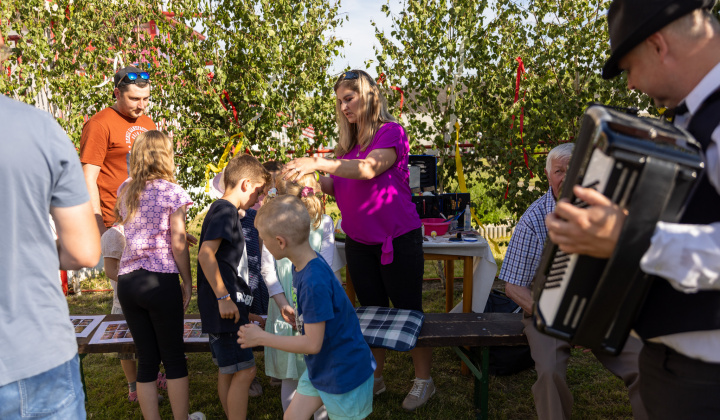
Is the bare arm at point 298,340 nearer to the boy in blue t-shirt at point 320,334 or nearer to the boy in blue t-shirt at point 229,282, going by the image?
the boy in blue t-shirt at point 320,334

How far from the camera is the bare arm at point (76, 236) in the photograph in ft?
5.28

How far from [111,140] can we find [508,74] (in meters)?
3.89

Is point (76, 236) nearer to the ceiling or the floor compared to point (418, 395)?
nearer to the ceiling

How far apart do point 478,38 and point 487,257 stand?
258cm

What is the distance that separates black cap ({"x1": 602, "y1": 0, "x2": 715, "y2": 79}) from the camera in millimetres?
1410

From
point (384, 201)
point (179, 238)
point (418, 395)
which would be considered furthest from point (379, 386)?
point (179, 238)

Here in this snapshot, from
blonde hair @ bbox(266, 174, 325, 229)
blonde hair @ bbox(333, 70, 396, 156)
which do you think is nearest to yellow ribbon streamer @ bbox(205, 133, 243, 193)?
blonde hair @ bbox(266, 174, 325, 229)

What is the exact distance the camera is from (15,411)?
58.7 inches

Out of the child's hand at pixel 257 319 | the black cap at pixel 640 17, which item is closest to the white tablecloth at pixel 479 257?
the child's hand at pixel 257 319

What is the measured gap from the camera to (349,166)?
3.01 metres

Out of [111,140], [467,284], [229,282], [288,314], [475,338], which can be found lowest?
[467,284]

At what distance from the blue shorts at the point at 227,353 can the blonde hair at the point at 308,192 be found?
92cm

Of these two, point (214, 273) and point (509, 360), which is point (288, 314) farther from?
point (509, 360)

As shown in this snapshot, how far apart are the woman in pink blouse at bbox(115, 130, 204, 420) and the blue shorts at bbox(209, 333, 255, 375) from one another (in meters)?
0.20
